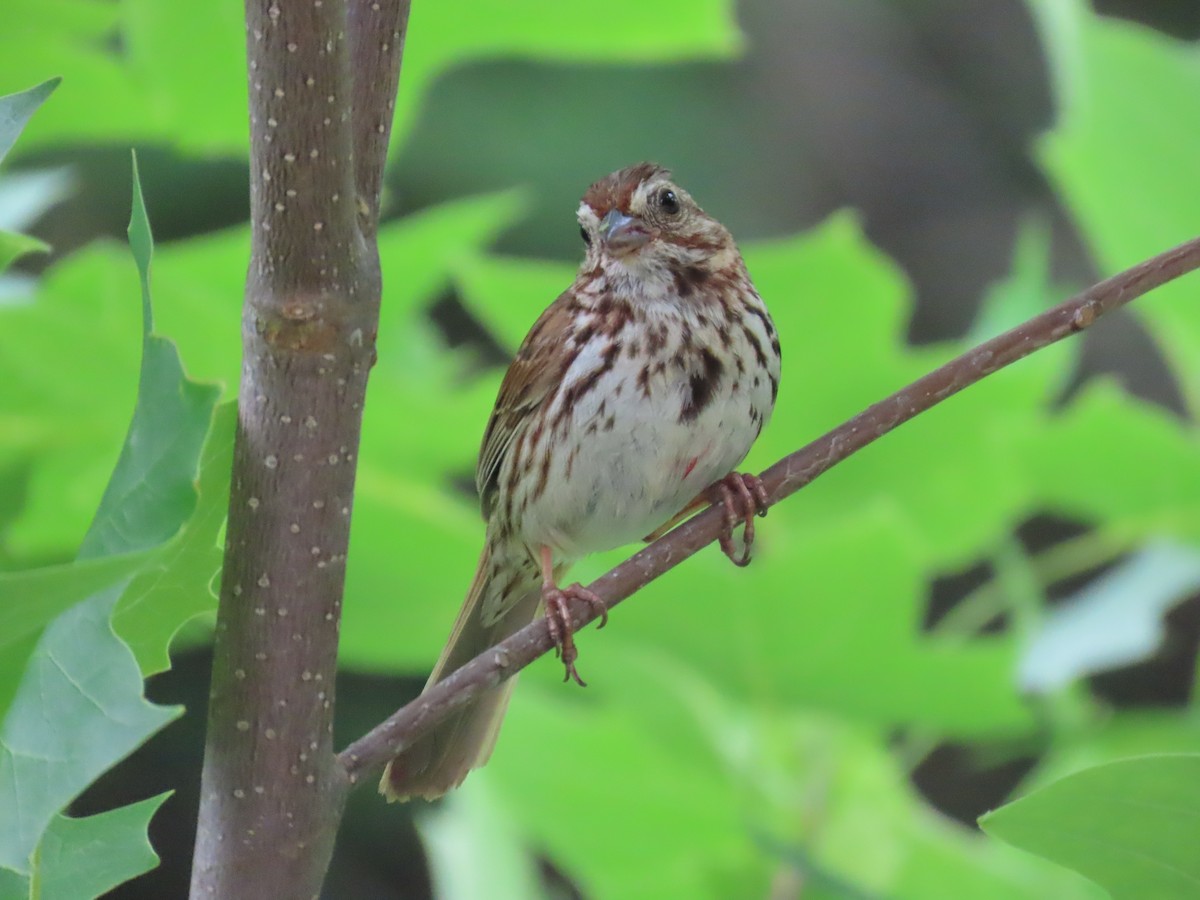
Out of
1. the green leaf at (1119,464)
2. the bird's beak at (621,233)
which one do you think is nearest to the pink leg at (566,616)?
the bird's beak at (621,233)

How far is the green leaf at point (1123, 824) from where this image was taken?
29.9 inches

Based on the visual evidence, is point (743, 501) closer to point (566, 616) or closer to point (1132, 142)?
point (566, 616)

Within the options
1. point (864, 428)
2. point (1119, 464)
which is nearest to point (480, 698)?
point (864, 428)

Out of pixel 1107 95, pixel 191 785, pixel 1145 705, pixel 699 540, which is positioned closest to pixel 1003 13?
pixel 1145 705

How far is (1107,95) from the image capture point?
5.01ft

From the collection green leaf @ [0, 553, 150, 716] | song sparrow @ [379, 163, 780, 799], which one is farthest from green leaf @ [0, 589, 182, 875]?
song sparrow @ [379, 163, 780, 799]

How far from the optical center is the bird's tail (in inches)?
55.8

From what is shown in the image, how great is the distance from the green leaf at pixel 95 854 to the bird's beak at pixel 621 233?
3.36ft

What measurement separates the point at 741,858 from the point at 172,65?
0.92 meters

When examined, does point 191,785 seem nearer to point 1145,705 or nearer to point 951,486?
point 1145,705

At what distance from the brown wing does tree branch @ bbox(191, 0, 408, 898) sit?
0.78 metres

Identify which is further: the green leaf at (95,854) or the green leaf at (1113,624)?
the green leaf at (1113,624)

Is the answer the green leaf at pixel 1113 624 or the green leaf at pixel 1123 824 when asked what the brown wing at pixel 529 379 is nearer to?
the green leaf at pixel 1113 624

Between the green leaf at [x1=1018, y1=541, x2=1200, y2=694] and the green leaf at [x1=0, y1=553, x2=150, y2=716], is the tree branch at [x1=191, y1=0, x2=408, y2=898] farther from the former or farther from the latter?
the green leaf at [x1=1018, y1=541, x2=1200, y2=694]
